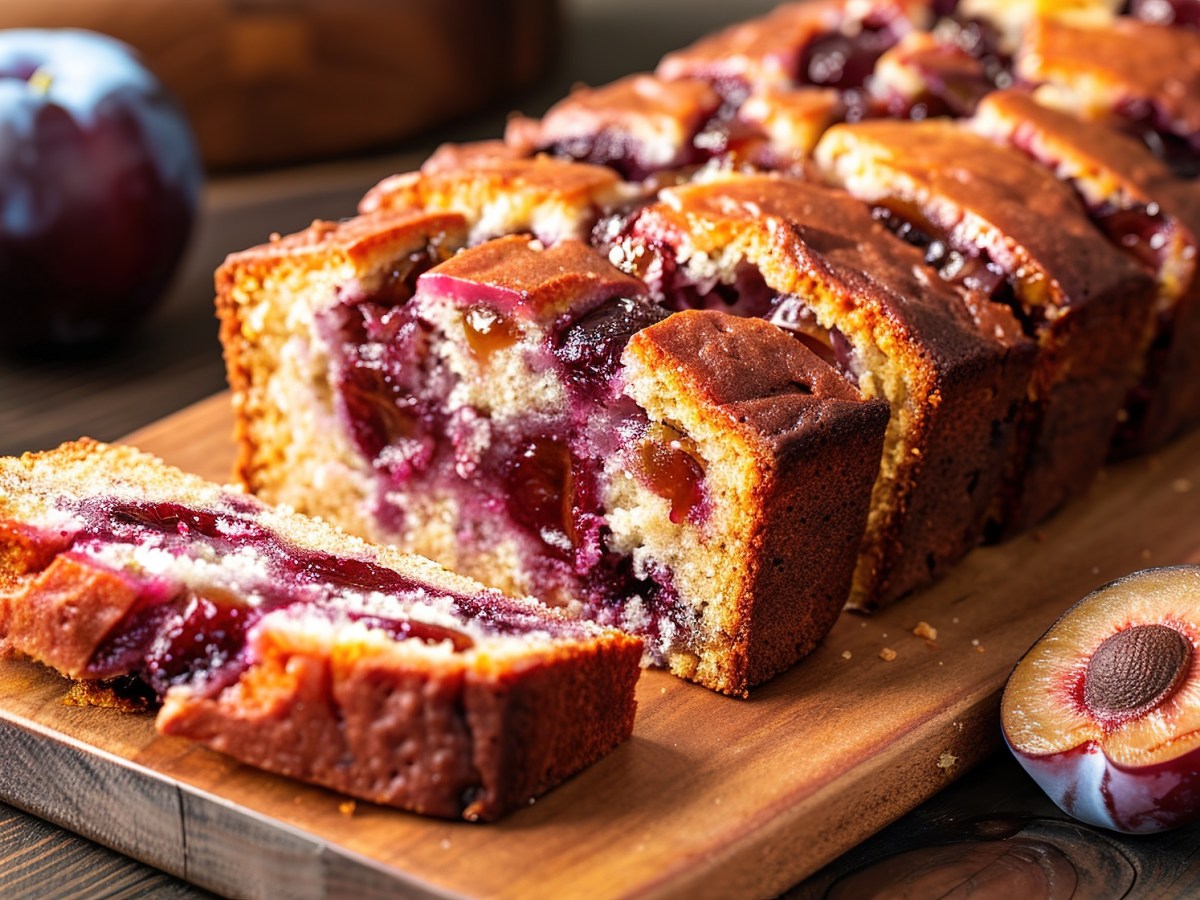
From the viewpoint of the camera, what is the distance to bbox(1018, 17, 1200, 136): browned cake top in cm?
455

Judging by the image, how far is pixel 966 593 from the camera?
3754 mm

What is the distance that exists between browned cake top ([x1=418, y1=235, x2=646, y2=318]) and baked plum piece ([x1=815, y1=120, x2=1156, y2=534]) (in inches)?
30.4

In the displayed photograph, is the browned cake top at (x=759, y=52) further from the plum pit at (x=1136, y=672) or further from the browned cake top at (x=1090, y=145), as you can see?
the plum pit at (x=1136, y=672)

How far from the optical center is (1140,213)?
4.12m

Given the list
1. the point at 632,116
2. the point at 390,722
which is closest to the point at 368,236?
the point at 632,116

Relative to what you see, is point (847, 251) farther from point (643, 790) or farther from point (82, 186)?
point (82, 186)

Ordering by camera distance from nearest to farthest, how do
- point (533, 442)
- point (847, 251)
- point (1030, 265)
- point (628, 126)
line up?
point (533, 442)
point (847, 251)
point (1030, 265)
point (628, 126)

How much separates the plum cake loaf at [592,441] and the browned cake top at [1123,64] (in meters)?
1.75

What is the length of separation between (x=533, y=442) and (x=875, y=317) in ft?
2.40

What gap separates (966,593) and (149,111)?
280 centimetres

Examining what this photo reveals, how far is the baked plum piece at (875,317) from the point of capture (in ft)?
11.3

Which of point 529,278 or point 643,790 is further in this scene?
point 529,278

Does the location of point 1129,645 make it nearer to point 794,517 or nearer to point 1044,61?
point 794,517

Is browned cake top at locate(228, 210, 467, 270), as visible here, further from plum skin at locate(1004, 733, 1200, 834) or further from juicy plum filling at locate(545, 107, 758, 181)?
plum skin at locate(1004, 733, 1200, 834)
